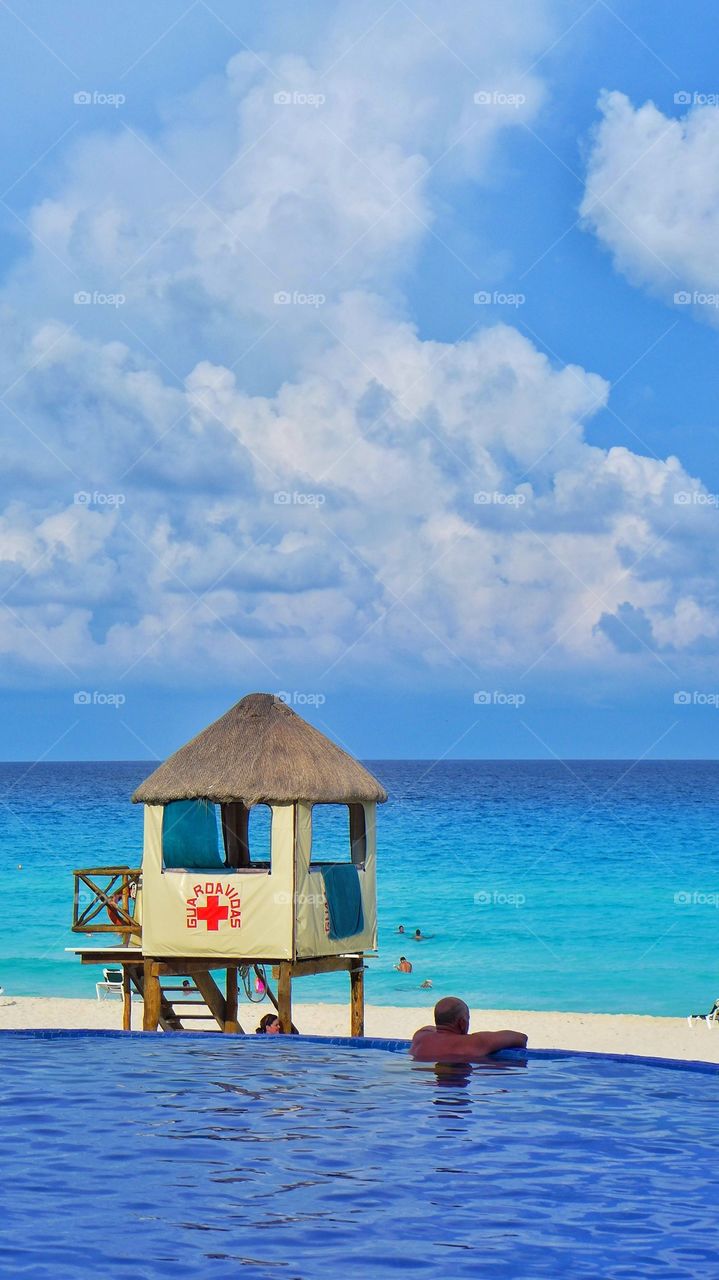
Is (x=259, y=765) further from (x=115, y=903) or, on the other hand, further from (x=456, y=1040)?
(x=456, y=1040)

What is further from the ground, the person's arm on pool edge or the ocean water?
the ocean water

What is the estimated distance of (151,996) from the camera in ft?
51.5

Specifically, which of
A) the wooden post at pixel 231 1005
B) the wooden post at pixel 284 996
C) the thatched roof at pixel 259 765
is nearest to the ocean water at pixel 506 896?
the wooden post at pixel 231 1005

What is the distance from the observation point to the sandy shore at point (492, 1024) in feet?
69.5

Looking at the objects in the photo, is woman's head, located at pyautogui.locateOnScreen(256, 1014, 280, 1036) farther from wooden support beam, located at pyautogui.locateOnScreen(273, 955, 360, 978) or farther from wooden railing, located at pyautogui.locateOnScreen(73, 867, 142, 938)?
wooden railing, located at pyautogui.locateOnScreen(73, 867, 142, 938)

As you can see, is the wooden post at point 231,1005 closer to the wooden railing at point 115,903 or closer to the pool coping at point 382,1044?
the wooden railing at point 115,903

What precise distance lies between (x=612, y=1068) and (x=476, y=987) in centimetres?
2279

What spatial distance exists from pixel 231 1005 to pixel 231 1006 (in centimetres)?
6

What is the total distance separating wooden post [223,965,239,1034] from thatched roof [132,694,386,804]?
3510 millimetres

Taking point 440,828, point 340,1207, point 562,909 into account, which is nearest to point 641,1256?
point 340,1207

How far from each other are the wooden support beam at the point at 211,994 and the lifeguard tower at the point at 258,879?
1.5 inches

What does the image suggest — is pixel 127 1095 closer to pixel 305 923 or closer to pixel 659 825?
pixel 305 923

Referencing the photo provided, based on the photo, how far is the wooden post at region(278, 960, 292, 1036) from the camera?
15.0 m

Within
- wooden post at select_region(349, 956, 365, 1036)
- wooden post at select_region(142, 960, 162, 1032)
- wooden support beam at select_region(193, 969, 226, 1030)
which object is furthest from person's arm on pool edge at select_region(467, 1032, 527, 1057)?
wooden support beam at select_region(193, 969, 226, 1030)
